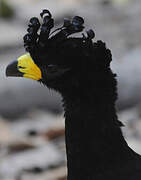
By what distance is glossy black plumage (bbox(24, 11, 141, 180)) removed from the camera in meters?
4.88

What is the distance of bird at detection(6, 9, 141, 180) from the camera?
4.88m

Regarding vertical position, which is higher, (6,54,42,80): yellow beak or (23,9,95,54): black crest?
(23,9,95,54): black crest

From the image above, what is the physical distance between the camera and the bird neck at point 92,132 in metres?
4.91

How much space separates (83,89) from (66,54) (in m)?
0.26

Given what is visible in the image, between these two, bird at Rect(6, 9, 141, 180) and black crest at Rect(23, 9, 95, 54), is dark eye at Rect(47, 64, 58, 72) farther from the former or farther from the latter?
black crest at Rect(23, 9, 95, 54)

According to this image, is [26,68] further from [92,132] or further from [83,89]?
[92,132]

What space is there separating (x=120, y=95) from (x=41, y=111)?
99cm

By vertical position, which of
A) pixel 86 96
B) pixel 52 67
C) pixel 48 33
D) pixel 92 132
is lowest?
pixel 92 132

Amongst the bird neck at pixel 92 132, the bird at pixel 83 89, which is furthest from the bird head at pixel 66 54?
the bird neck at pixel 92 132

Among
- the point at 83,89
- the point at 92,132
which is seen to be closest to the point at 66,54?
the point at 83,89

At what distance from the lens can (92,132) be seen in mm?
4984

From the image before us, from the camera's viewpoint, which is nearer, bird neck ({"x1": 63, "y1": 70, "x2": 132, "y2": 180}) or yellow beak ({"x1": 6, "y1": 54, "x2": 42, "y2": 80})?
bird neck ({"x1": 63, "y1": 70, "x2": 132, "y2": 180})

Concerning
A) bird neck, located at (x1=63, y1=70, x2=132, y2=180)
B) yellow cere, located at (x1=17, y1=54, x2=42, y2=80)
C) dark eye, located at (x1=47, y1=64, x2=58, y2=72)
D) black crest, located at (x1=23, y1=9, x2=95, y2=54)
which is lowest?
bird neck, located at (x1=63, y1=70, x2=132, y2=180)

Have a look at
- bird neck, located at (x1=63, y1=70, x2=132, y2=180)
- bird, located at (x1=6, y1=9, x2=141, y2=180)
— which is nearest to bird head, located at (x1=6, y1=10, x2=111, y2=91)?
bird, located at (x1=6, y1=9, x2=141, y2=180)
